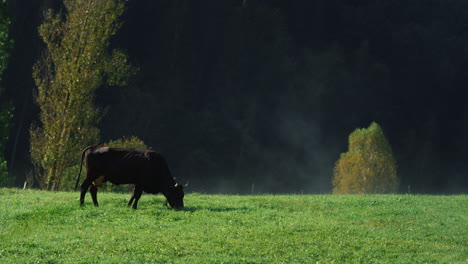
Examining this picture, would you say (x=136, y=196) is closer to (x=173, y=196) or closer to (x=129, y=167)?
(x=129, y=167)

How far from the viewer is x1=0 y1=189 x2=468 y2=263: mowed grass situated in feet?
61.8

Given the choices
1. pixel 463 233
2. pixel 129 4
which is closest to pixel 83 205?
pixel 463 233

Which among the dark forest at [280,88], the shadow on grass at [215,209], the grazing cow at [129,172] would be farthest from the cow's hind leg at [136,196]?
the dark forest at [280,88]

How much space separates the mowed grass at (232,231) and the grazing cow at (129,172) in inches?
25.6

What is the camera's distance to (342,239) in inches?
838

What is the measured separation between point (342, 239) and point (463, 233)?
4.74 meters

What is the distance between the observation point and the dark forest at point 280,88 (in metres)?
95.9

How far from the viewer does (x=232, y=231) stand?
71.2 feet

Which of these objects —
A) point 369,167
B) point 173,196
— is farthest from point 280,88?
point 173,196

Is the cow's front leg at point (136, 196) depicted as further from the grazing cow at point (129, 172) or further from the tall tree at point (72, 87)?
the tall tree at point (72, 87)

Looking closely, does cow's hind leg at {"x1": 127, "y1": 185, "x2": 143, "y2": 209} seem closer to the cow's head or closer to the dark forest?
the cow's head

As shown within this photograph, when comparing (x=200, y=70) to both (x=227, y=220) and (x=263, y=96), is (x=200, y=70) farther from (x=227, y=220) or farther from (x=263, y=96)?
(x=227, y=220)

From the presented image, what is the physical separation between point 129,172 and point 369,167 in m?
54.7

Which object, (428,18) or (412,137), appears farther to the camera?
(428,18)
